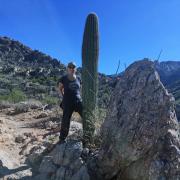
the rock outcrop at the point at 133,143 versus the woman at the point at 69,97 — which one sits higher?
the woman at the point at 69,97

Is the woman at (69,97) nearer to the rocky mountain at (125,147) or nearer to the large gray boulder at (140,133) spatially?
the rocky mountain at (125,147)

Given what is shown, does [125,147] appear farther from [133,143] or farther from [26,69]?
[26,69]

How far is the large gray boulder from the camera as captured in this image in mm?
6098

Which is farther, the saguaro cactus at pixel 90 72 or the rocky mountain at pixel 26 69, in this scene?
the rocky mountain at pixel 26 69

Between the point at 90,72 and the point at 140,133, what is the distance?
2717 millimetres

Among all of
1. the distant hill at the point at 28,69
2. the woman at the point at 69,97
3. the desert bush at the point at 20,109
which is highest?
the distant hill at the point at 28,69

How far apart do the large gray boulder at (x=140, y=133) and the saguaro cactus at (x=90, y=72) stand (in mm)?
1073

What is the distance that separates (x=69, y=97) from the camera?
315 inches

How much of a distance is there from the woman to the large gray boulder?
1.10 m

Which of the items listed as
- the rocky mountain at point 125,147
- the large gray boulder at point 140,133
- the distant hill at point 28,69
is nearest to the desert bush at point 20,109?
the rocky mountain at point 125,147

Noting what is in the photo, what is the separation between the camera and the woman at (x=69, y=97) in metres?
7.99

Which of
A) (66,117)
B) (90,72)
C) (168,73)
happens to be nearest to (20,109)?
(168,73)

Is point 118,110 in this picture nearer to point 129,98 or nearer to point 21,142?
point 129,98

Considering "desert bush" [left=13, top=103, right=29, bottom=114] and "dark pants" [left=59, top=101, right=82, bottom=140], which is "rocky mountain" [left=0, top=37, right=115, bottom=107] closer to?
"desert bush" [left=13, top=103, right=29, bottom=114]
